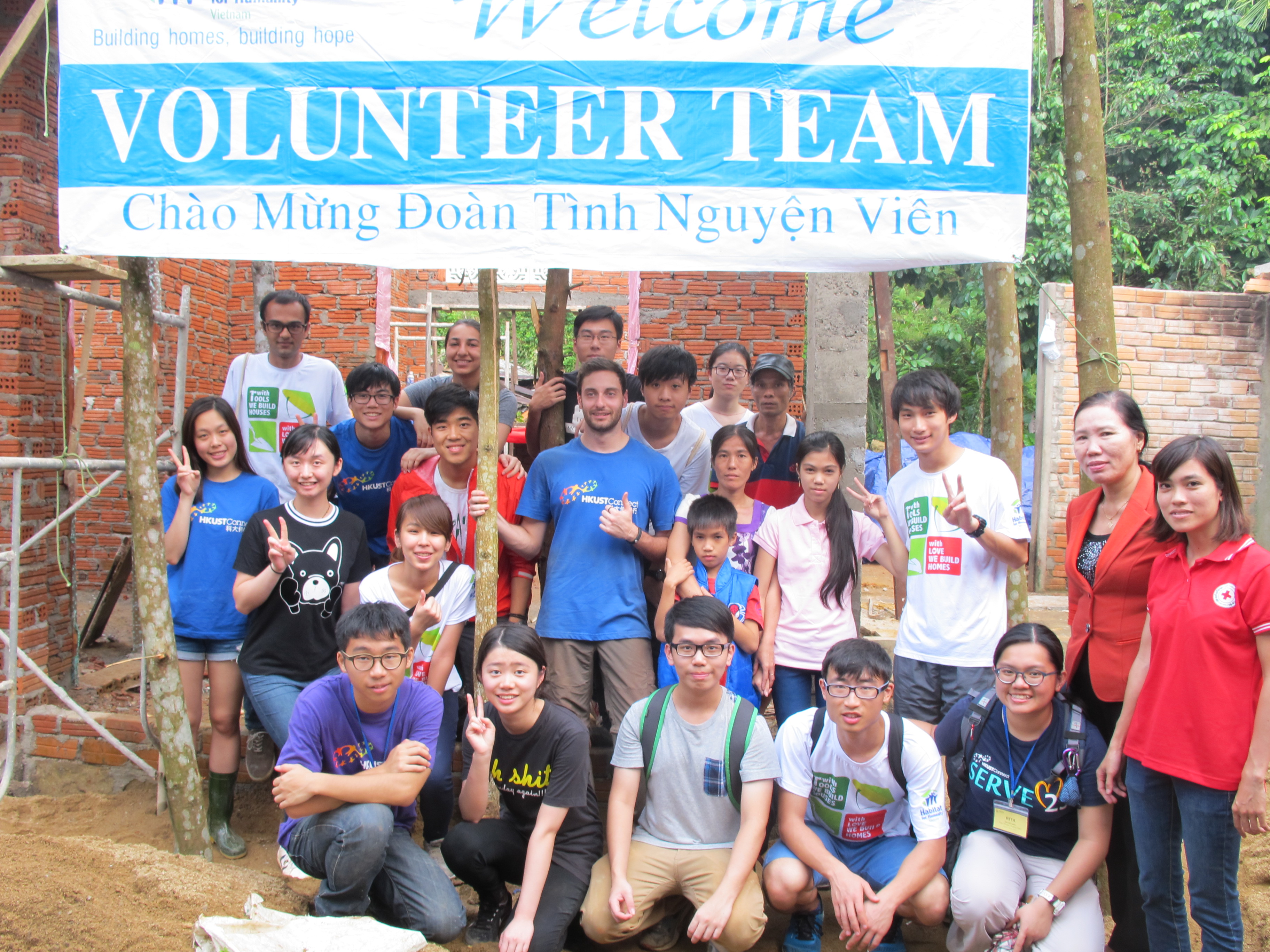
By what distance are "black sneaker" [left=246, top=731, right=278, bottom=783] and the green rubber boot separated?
37 cm

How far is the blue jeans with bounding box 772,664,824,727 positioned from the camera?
12.0ft

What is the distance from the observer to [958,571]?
3.47 meters

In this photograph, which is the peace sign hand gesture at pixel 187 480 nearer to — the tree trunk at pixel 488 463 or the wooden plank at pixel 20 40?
the tree trunk at pixel 488 463

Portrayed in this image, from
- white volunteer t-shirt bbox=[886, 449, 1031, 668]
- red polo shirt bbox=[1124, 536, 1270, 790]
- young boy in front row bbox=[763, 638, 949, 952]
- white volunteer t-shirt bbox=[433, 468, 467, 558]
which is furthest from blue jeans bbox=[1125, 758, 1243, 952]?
white volunteer t-shirt bbox=[433, 468, 467, 558]

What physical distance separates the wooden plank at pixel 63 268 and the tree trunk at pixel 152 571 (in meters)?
0.08

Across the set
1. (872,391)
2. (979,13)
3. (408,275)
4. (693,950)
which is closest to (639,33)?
(979,13)

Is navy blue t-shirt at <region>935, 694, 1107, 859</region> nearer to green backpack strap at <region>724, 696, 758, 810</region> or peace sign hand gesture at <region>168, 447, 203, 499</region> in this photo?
green backpack strap at <region>724, 696, 758, 810</region>

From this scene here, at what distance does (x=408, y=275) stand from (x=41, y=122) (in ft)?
20.4

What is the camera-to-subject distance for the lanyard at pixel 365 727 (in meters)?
3.08

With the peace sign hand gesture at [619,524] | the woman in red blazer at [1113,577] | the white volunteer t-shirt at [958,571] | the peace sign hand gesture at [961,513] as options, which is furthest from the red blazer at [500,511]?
the woman in red blazer at [1113,577]

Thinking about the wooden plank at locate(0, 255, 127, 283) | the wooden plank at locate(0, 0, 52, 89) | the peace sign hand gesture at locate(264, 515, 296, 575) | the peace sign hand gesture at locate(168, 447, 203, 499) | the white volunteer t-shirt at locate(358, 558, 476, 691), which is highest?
the wooden plank at locate(0, 0, 52, 89)

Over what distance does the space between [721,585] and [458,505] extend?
47.7 inches

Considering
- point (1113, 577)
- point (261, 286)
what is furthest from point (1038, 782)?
point (261, 286)

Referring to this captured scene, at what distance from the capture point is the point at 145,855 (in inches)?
126
